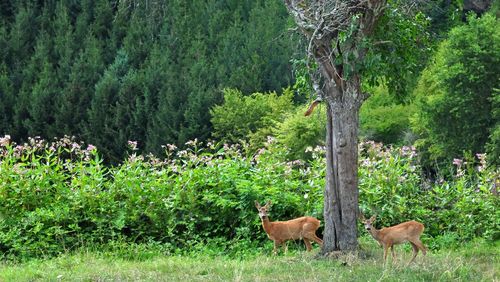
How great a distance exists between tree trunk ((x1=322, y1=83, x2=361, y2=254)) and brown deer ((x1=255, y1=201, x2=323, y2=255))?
26.9 inches

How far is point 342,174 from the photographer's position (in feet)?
34.3

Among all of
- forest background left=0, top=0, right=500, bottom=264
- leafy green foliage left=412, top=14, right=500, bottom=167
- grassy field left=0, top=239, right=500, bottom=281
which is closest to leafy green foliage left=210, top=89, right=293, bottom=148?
forest background left=0, top=0, right=500, bottom=264

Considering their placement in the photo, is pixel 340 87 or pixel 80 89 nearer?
pixel 340 87

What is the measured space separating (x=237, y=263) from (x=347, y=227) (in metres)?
1.33

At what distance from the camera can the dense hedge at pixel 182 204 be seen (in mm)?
12516

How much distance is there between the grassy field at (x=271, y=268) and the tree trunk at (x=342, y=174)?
1.12 ft

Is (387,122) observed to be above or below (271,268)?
above

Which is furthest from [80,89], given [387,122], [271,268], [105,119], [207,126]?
[271,268]

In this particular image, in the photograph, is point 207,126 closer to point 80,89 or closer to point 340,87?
point 80,89

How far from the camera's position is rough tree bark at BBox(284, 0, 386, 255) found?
10.3 m

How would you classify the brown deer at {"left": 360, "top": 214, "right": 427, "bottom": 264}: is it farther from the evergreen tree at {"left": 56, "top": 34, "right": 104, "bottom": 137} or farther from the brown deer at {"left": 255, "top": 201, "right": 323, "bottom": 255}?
the evergreen tree at {"left": 56, "top": 34, "right": 104, "bottom": 137}

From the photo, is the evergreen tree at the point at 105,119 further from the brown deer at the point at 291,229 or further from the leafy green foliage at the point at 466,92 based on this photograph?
the brown deer at the point at 291,229

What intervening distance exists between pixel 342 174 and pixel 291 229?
50.7 inches

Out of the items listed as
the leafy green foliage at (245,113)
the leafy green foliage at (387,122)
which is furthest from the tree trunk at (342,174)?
the leafy green foliage at (245,113)
